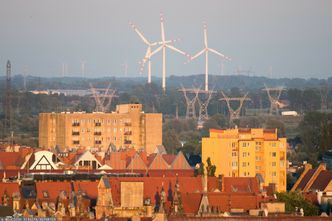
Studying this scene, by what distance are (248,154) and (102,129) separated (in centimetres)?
5341

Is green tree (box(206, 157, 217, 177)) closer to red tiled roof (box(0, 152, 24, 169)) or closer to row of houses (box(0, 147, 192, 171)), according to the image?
row of houses (box(0, 147, 192, 171))

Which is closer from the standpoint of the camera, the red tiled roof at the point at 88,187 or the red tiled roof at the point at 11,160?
the red tiled roof at the point at 88,187

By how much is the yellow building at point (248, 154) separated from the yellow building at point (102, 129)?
149ft

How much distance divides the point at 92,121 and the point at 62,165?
5472 cm

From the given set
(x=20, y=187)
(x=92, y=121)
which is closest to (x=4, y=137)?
(x=92, y=121)

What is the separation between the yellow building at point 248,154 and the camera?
10125 cm

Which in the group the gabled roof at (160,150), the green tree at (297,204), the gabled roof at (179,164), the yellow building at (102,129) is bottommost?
the green tree at (297,204)

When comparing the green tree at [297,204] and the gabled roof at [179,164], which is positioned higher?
the gabled roof at [179,164]

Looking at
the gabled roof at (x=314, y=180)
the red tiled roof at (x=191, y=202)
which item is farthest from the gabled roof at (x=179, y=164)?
the red tiled roof at (x=191, y=202)

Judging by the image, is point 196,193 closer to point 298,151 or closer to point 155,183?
point 155,183

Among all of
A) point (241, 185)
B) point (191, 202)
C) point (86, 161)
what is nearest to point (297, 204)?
point (241, 185)

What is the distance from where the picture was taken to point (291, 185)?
10050 cm

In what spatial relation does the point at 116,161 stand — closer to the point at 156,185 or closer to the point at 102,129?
the point at 156,185

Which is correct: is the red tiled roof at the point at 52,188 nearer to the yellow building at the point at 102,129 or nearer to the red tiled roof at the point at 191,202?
the red tiled roof at the point at 191,202
